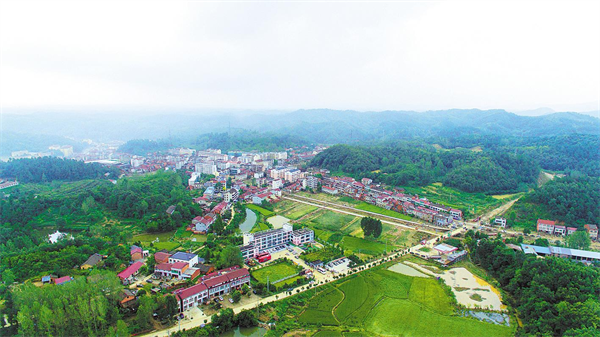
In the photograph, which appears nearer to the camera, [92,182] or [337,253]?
[337,253]

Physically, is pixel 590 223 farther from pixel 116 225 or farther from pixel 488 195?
pixel 116 225

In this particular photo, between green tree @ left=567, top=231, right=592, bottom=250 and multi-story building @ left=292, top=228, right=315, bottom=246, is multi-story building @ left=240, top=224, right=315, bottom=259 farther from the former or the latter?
green tree @ left=567, top=231, right=592, bottom=250

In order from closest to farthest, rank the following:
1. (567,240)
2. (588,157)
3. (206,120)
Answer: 1. (567,240)
2. (588,157)
3. (206,120)

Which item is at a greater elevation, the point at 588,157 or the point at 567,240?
the point at 588,157

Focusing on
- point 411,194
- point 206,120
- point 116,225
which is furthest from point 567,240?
point 206,120

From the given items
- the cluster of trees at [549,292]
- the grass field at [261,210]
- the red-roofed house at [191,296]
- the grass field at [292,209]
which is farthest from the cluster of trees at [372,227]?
the red-roofed house at [191,296]

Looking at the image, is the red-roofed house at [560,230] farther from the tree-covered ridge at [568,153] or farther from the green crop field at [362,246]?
the tree-covered ridge at [568,153]

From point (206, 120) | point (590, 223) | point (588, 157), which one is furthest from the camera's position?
point (206, 120)

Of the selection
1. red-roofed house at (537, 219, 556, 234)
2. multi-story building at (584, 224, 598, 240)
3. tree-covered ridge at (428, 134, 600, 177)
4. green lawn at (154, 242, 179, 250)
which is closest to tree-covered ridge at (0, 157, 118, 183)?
green lawn at (154, 242, 179, 250)
